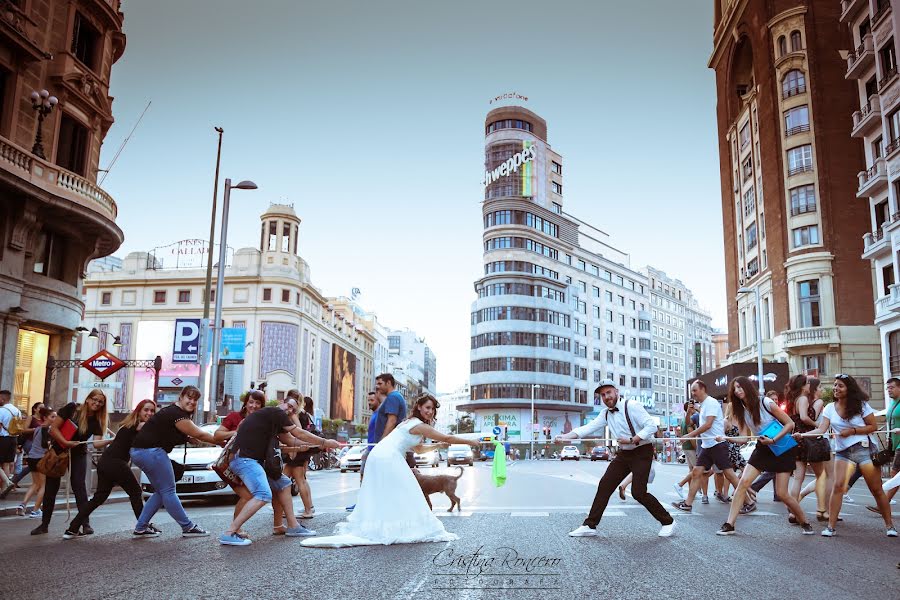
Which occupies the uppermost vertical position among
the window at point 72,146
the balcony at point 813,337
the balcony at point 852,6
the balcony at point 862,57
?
the balcony at point 852,6

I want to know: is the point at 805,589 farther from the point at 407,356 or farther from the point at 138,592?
the point at 407,356

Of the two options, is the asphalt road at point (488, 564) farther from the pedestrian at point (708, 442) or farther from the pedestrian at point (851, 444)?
the pedestrian at point (708, 442)

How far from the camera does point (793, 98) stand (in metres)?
45.9

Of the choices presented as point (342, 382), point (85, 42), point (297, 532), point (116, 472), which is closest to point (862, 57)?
point (85, 42)

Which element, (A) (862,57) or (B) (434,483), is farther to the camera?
(A) (862,57)

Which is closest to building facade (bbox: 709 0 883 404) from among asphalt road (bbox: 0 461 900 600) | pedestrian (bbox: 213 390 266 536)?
asphalt road (bbox: 0 461 900 600)

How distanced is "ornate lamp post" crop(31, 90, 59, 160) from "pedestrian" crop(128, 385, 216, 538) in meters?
16.7

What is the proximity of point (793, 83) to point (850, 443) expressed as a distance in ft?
140

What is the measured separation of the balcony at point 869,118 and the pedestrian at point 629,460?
31172mm

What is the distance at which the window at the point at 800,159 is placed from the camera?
1769 inches

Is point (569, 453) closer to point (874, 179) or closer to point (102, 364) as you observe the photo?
point (874, 179)

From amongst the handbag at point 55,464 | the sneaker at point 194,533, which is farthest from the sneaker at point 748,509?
the handbag at point 55,464

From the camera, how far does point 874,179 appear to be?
35031 mm

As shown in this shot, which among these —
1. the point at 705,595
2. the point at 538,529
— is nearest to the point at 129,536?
the point at 538,529
